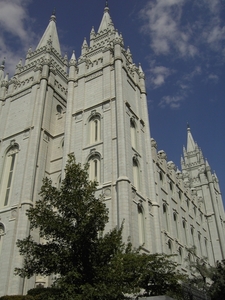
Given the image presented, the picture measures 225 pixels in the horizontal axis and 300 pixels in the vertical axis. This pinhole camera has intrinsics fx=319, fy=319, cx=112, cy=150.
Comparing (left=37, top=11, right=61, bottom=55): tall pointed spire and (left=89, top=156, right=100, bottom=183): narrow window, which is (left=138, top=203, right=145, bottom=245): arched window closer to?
(left=89, top=156, right=100, bottom=183): narrow window

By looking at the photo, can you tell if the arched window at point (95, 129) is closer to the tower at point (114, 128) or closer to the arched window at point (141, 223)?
the tower at point (114, 128)

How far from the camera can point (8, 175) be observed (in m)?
25.8

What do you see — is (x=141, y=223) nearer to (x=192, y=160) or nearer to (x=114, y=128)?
(x=114, y=128)

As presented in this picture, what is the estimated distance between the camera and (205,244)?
1545 inches

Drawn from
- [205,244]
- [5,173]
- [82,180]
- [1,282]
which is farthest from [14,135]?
[205,244]

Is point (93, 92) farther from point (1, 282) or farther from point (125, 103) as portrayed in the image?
point (1, 282)

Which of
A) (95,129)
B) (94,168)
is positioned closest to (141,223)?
(94,168)

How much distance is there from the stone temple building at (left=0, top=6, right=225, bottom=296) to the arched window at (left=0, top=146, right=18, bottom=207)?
0.27 ft

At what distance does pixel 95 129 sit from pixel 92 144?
5.78 ft

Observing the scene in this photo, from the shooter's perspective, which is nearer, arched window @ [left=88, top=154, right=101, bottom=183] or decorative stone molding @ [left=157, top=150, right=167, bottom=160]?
arched window @ [left=88, top=154, right=101, bottom=183]

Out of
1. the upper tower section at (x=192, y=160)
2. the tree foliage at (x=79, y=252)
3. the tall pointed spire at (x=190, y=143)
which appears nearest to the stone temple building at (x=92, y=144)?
the tree foliage at (x=79, y=252)

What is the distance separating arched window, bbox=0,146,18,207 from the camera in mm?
24475

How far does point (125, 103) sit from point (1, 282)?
1479 centimetres

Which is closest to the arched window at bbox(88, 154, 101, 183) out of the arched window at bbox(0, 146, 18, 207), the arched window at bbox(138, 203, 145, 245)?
the arched window at bbox(138, 203, 145, 245)
